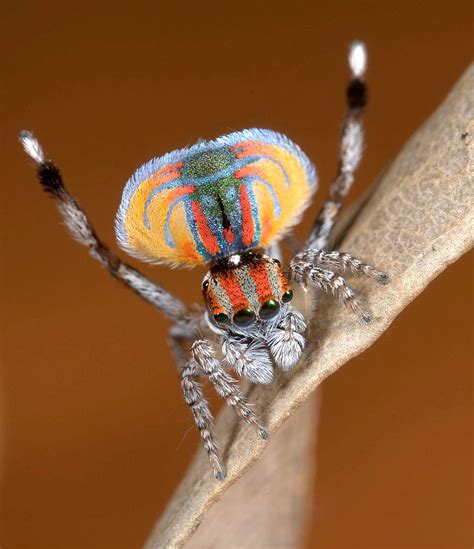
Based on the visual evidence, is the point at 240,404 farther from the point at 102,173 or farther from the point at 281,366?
the point at 102,173

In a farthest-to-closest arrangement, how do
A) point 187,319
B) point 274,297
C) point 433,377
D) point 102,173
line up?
1. point 433,377
2. point 102,173
3. point 187,319
4. point 274,297

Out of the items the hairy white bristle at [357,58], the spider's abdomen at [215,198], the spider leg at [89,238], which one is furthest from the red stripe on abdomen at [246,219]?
the hairy white bristle at [357,58]

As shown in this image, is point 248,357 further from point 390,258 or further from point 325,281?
point 390,258

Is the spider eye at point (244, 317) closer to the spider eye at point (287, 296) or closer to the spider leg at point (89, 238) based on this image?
the spider eye at point (287, 296)

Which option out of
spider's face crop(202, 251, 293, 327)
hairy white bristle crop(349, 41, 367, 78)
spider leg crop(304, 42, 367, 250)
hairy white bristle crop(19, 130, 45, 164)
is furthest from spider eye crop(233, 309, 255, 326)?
hairy white bristle crop(349, 41, 367, 78)

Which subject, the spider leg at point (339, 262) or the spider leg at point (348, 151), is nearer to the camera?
the spider leg at point (339, 262)

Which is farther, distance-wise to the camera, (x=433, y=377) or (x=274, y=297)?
(x=433, y=377)

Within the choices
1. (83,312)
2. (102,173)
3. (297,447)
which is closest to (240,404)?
(297,447)

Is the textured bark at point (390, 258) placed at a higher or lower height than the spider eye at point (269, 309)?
lower
